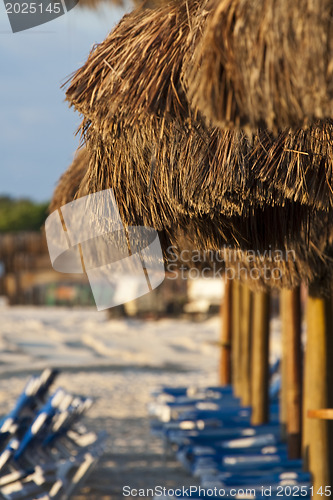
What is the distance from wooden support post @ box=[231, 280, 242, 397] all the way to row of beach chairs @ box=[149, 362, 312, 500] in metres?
0.19

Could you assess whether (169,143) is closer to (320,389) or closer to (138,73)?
(138,73)

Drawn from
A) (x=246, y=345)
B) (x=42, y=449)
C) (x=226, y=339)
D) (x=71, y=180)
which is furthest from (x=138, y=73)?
(x=226, y=339)

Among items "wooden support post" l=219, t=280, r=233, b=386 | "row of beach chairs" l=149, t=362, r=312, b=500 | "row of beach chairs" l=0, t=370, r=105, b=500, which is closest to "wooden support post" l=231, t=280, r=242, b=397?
"wooden support post" l=219, t=280, r=233, b=386

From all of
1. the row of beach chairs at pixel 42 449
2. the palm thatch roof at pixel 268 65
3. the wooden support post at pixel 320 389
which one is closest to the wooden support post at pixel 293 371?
the wooden support post at pixel 320 389

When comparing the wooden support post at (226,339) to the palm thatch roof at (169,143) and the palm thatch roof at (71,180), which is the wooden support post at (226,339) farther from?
the palm thatch roof at (169,143)

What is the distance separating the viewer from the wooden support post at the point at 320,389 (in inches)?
140

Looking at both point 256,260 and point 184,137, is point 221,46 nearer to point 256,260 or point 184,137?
point 184,137

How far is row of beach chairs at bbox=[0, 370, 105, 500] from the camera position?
4102 mm

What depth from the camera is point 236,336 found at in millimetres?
7598

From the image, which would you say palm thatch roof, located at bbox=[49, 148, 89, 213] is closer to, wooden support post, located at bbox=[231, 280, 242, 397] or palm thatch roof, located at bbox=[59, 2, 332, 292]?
palm thatch roof, located at bbox=[59, 2, 332, 292]

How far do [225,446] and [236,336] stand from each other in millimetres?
2638

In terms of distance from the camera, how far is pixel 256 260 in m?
3.78

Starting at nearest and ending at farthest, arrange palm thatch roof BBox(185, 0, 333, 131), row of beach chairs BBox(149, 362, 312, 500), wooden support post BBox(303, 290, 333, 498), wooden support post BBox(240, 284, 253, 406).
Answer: palm thatch roof BBox(185, 0, 333, 131)
wooden support post BBox(303, 290, 333, 498)
row of beach chairs BBox(149, 362, 312, 500)
wooden support post BBox(240, 284, 253, 406)

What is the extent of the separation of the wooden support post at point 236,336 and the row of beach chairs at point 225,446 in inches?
7.4
